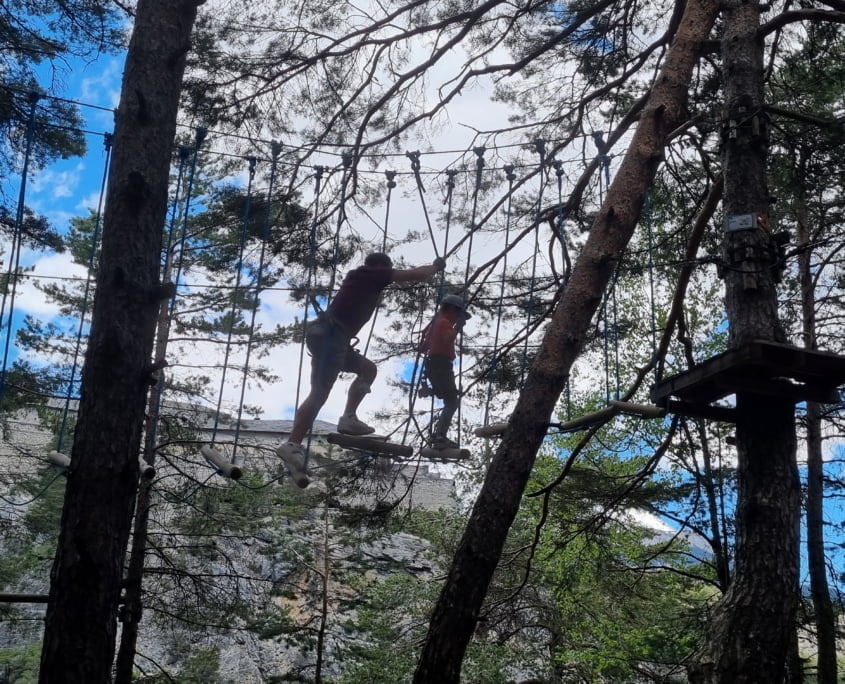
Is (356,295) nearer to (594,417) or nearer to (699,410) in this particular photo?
(594,417)

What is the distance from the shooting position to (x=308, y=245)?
6480mm

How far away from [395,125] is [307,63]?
3.78 feet

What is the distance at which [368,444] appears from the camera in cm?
436

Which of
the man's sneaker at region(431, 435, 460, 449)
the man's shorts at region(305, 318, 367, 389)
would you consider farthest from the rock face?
the man's shorts at region(305, 318, 367, 389)

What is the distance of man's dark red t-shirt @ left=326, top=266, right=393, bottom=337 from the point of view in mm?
4520

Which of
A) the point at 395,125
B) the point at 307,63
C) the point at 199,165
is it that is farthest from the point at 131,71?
the point at 199,165

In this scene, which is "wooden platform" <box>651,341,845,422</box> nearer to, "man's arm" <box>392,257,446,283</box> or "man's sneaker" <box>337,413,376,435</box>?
"man's arm" <box>392,257,446,283</box>

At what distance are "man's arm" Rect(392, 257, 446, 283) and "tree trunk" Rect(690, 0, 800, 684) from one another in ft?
5.40

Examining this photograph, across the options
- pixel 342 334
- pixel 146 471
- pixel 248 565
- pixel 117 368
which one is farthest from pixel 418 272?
pixel 248 565

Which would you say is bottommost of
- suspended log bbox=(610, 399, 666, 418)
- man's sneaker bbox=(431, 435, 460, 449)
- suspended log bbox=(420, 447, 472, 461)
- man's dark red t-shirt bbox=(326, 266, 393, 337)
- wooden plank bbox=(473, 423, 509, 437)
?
suspended log bbox=(420, 447, 472, 461)

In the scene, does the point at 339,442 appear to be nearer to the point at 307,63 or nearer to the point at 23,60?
the point at 307,63

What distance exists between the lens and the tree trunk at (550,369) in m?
4.04

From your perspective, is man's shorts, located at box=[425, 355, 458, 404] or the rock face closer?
man's shorts, located at box=[425, 355, 458, 404]

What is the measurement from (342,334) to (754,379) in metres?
2.26
